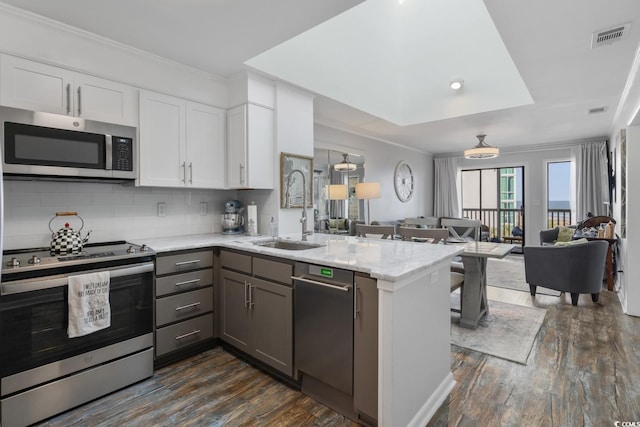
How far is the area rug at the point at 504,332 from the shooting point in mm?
2658

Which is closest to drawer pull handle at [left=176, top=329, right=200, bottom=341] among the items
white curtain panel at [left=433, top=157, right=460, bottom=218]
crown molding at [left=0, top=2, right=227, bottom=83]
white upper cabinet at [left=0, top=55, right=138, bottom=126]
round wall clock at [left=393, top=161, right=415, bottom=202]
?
white upper cabinet at [left=0, top=55, right=138, bottom=126]

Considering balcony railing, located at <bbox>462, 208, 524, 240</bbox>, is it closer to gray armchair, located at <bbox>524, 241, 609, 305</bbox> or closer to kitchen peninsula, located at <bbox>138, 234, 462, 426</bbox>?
gray armchair, located at <bbox>524, 241, 609, 305</bbox>

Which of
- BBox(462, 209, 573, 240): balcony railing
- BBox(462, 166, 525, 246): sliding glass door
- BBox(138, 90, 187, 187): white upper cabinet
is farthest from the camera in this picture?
BBox(462, 166, 525, 246): sliding glass door

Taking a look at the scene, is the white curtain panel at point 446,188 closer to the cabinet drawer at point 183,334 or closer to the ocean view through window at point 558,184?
the ocean view through window at point 558,184

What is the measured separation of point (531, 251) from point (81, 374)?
461cm

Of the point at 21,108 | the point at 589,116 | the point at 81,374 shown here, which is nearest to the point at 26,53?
the point at 21,108

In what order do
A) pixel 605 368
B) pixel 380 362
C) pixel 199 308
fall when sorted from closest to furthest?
pixel 380 362 → pixel 605 368 → pixel 199 308

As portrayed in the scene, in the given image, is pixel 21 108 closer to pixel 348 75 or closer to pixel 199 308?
pixel 199 308

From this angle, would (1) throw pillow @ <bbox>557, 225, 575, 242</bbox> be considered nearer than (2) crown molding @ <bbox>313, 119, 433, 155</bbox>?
→ No

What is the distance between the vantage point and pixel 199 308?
2.61 metres

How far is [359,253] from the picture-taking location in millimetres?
2084

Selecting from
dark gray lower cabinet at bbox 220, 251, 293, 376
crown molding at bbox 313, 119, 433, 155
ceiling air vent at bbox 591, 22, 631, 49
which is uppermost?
crown molding at bbox 313, 119, 433, 155

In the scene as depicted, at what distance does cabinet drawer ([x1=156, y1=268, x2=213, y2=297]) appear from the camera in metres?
2.37

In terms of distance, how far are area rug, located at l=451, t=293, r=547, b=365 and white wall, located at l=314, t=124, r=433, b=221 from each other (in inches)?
110
